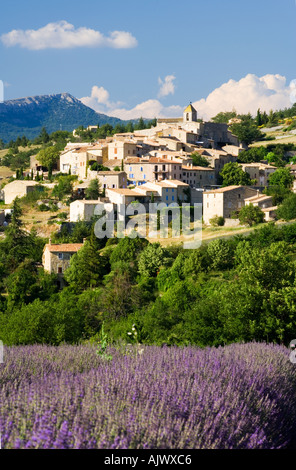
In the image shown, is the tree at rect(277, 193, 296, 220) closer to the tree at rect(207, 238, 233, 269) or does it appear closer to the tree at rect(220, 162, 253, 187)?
the tree at rect(207, 238, 233, 269)

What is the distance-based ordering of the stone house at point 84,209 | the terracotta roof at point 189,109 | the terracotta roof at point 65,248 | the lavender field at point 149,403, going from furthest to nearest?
the terracotta roof at point 189,109
the stone house at point 84,209
the terracotta roof at point 65,248
the lavender field at point 149,403

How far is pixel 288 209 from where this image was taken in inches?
1623

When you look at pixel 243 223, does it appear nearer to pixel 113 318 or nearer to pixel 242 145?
pixel 113 318

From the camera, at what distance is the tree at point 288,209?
40781 millimetres

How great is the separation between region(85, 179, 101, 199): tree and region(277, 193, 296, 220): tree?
16.1m

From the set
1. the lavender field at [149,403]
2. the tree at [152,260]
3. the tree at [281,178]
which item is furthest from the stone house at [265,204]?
the lavender field at [149,403]

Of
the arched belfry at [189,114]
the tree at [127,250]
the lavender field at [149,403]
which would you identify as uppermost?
the arched belfry at [189,114]

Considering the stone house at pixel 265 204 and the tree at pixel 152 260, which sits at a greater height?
the stone house at pixel 265 204

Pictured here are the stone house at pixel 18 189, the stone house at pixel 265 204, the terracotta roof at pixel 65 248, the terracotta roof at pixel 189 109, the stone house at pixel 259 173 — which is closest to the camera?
the terracotta roof at pixel 65 248

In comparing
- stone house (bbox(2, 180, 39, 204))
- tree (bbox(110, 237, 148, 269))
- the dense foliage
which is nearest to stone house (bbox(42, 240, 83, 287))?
the dense foliage

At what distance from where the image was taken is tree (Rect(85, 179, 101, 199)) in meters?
48.5

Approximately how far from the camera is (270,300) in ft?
46.5

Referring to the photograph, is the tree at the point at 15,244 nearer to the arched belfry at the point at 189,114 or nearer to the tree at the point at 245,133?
the arched belfry at the point at 189,114

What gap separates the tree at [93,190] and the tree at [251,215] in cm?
1341
